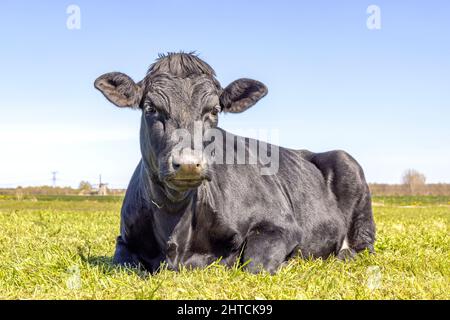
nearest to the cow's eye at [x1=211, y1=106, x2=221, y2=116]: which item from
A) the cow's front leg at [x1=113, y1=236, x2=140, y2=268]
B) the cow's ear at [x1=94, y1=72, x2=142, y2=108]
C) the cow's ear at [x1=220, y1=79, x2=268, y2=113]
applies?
the cow's ear at [x1=220, y1=79, x2=268, y2=113]

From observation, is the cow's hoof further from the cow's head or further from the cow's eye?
the cow's eye

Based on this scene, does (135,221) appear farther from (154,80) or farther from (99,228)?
(99,228)

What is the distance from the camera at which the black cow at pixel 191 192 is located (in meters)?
6.18

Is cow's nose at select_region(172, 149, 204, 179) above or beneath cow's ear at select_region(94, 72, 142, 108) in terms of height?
beneath

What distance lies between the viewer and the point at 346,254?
9273mm

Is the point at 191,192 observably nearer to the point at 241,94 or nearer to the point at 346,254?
the point at 241,94

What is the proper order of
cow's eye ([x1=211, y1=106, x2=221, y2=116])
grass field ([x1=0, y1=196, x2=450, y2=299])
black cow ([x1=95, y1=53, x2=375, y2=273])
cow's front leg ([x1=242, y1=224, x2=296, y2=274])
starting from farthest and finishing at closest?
cow's front leg ([x1=242, y1=224, x2=296, y2=274])
cow's eye ([x1=211, y1=106, x2=221, y2=116])
black cow ([x1=95, y1=53, x2=375, y2=273])
grass field ([x1=0, y1=196, x2=450, y2=299])

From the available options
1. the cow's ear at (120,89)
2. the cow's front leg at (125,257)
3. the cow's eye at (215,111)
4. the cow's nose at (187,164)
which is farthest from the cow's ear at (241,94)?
A: the cow's front leg at (125,257)

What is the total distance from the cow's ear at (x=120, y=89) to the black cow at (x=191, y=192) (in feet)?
0.04

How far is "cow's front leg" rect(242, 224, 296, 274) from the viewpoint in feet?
22.1

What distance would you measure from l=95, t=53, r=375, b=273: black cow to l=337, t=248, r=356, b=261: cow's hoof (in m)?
0.97

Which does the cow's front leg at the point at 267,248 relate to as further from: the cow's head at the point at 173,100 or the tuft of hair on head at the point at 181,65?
the tuft of hair on head at the point at 181,65
